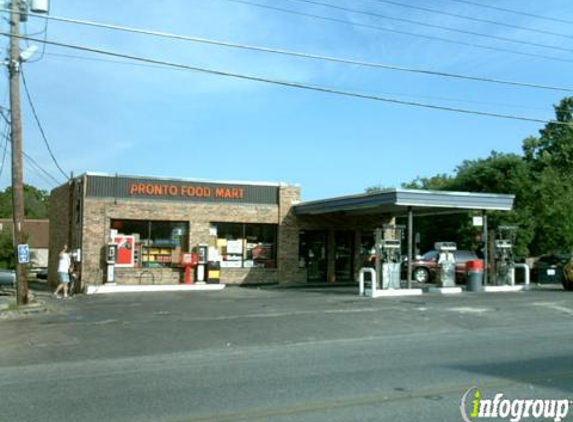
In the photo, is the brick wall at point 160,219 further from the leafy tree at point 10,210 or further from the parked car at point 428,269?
the leafy tree at point 10,210

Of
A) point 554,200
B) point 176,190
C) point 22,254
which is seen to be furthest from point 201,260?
point 554,200

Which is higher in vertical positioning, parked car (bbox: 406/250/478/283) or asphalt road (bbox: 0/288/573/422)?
parked car (bbox: 406/250/478/283)

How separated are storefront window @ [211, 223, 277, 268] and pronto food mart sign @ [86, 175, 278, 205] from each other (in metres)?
1.13

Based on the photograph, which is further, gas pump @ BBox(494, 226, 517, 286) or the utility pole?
gas pump @ BBox(494, 226, 517, 286)

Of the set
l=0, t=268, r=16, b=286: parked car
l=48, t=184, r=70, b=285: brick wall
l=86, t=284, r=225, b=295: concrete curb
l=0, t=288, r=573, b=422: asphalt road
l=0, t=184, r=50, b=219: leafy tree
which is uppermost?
l=0, t=184, r=50, b=219: leafy tree

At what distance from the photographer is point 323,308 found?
18.1 meters

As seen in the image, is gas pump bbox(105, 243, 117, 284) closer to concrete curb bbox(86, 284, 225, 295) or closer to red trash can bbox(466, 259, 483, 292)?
concrete curb bbox(86, 284, 225, 295)

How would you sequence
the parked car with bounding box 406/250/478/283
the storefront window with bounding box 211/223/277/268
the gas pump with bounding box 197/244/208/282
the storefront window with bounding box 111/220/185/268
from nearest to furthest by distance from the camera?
1. the storefront window with bounding box 111/220/185/268
2. the gas pump with bounding box 197/244/208/282
3. the storefront window with bounding box 211/223/277/268
4. the parked car with bounding box 406/250/478/283

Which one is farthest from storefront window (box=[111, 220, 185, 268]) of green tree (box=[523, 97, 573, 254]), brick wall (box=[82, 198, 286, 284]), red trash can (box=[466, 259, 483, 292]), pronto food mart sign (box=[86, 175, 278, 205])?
green tree (box=[523, 97, 573, 254])

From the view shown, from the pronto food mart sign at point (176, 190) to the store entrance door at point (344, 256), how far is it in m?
3.76

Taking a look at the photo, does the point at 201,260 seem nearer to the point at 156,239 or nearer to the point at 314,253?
the point at 156,239

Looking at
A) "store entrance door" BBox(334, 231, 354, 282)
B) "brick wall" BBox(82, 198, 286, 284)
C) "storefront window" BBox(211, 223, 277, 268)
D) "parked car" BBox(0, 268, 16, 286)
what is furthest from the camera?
"store entrance door" BBox(334, 231, 354, 282)

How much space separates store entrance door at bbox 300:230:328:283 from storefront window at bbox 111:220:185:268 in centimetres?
543

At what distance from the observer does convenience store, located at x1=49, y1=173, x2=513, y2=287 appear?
1022 inches
